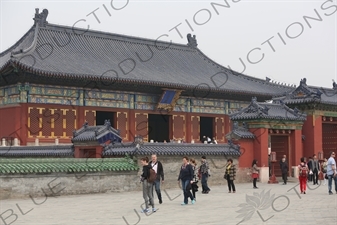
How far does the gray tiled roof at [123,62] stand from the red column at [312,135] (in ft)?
31.9

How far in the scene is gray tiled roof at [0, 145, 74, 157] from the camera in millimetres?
28328

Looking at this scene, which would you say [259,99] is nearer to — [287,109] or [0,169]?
[287,109]

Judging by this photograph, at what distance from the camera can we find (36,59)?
Answer: 34.9m

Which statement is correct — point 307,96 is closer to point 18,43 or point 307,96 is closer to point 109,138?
point 109,138

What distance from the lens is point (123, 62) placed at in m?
40.6

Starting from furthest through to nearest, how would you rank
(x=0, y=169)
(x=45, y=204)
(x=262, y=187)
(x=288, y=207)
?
(x=262, y=187), (x=0, y=169), (x=45, y=204), (x=288, y=207)

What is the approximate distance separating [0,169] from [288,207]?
31.6 ft

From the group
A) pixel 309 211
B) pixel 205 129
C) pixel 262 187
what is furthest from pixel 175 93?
pixel 309 211

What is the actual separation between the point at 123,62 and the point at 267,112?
552 inches

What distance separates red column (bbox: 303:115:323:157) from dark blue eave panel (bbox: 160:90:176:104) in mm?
10435

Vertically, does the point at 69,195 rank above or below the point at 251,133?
below

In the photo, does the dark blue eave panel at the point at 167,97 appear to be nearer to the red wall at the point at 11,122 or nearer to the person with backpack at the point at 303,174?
the red wall at the point at 11,122

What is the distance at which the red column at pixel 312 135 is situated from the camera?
3288 cm

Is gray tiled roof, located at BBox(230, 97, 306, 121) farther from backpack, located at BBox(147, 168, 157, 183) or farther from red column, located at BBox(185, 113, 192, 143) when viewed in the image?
backpack, located at BBox(147, 168, 157, 183)
